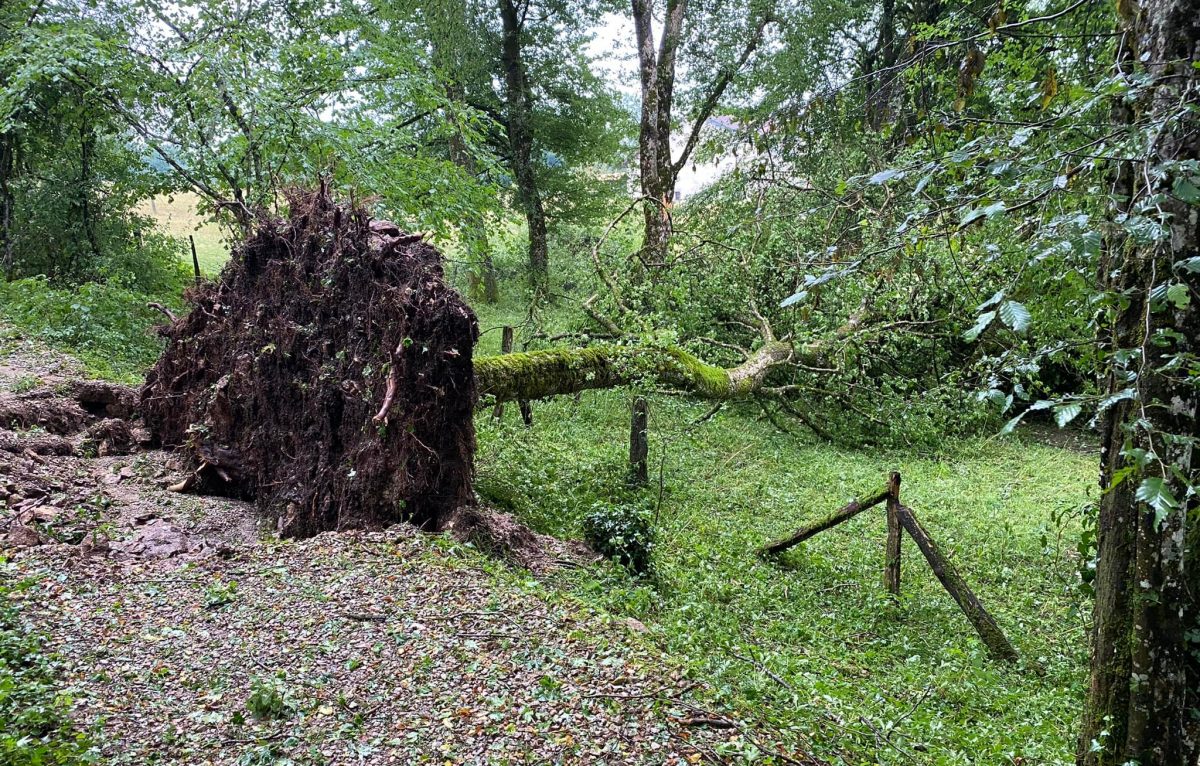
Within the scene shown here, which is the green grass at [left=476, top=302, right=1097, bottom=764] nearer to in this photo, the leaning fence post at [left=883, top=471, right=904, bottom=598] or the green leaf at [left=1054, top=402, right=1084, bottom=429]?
the leaning fence post at [left=883, top=471, right=904, bottom=598]

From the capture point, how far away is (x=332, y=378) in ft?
22.7

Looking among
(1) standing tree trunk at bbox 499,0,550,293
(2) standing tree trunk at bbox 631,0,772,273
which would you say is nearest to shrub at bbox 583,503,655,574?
(2) standing tree trunk at bbox 631,0,772,273

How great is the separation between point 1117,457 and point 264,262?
7364 mm

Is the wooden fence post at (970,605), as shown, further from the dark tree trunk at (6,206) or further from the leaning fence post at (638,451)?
→ the dark tree trunk at (6,206)

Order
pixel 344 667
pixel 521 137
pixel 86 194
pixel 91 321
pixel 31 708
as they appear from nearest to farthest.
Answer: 1. pixel 31 708
2. pixel 344 667
3. pixel 91 321
4. pixel 86 194
5. pixel 521 137

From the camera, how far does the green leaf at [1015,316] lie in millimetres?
2094

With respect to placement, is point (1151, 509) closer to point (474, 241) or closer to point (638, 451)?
point (638, 451)

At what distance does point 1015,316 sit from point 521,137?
19.8m

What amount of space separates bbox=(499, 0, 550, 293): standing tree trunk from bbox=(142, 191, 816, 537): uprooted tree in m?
11.7

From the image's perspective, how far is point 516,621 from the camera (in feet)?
15.6

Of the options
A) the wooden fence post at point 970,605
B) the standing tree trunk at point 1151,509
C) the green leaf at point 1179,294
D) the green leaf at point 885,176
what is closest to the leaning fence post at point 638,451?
the wooden fence post at point 970,605

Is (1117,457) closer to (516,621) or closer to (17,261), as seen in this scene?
(516,621)

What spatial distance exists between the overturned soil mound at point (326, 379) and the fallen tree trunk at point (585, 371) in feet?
4.24

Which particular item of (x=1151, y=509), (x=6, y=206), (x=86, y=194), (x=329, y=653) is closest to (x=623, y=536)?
(x=329, y=653)
